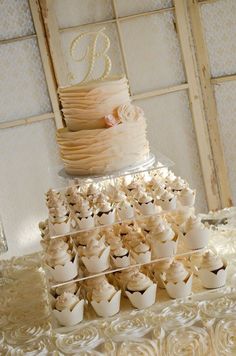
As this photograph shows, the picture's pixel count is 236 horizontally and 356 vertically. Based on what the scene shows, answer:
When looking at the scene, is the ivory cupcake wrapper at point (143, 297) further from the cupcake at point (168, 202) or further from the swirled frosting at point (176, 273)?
the cupcake at point (168, 202)

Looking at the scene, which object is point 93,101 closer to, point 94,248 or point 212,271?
point 94,248

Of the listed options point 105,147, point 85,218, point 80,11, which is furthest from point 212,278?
point 80,11

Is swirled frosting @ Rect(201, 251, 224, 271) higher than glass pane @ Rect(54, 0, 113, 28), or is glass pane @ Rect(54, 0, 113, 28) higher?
glass pane @ Rect(54, 0, 113, 28)

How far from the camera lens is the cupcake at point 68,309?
1.70 meters

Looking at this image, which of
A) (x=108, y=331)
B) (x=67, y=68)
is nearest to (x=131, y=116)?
(x=108, y=331)

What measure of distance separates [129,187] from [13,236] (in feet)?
6.20

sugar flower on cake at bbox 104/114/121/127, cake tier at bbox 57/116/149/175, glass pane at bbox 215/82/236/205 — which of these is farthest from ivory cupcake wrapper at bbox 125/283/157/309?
glass pane at bbox 215/82/236/205

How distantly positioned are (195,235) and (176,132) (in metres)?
2.06

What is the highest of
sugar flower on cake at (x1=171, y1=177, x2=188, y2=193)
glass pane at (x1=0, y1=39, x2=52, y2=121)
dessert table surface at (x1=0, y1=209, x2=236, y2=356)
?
glass pane at (x1=0, y1=39, x2=52, y2=121)

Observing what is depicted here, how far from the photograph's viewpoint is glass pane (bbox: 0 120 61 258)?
3646 mm

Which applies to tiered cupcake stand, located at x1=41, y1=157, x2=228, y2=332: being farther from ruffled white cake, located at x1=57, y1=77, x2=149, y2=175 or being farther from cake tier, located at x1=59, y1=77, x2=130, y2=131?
cake tier, located at x1=59, y1=77, x2=130, y2=131

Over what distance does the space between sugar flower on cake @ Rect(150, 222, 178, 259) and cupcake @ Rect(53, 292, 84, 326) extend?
306mm

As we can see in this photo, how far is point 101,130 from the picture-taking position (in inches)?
80.0

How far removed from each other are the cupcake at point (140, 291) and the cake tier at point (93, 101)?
65 centimetres
